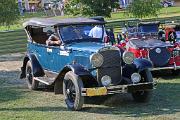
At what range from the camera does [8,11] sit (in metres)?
22.5

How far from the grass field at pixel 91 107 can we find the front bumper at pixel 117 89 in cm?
38

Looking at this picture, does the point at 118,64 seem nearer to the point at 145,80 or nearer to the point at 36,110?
the point at 145,80

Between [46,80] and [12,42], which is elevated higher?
[46,80]

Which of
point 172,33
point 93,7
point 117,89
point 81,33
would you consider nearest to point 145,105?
point 117,89

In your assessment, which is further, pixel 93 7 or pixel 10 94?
pixel 93 7

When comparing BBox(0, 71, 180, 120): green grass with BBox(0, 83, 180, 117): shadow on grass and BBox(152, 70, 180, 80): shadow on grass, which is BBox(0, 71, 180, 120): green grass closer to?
BBox(0, 83, 180, 117): shadow on grass

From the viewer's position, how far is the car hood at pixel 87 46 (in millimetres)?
9614

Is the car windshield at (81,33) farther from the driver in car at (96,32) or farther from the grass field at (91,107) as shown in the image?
the grass field at (91,107)

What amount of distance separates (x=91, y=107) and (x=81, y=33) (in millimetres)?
2024

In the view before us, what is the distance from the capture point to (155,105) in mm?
9453

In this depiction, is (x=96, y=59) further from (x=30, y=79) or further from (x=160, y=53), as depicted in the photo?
(x=160, y=53)

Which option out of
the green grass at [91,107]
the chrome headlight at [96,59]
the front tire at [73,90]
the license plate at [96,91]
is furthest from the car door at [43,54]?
the license plate at [96,91]

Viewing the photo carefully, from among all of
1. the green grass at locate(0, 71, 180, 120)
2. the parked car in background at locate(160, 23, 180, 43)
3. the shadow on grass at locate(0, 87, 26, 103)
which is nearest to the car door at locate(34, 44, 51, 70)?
the green grass at locate(0, 71, 180, 120)

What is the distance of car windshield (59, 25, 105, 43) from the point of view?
10.6 meters
